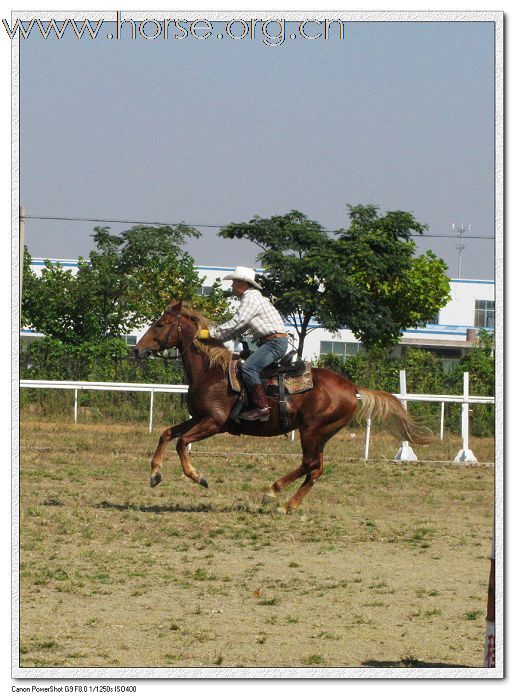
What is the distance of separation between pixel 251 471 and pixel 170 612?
7.37m

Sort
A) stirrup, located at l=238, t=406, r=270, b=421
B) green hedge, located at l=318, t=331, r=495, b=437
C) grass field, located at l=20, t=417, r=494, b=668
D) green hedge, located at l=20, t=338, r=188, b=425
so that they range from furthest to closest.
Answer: green hedge, located at l=318, t=331, r=495, b=437 < green hedge, located at l=20, t=338, r=188, b=425 < stirrup, located at l=238, t=406, r=270, b=421 < grass field, located at l=20, t=417, r=494, b=668

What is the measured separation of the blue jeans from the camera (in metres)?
10.2

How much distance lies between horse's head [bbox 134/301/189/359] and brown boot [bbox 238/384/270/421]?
2.69ft

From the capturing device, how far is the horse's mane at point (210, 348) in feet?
34.0

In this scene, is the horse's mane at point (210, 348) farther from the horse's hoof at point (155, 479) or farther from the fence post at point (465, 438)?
the fence post at point (465, 438)

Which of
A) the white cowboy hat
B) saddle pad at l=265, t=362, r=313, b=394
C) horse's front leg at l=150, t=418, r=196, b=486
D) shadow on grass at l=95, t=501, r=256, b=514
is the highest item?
the white cowboy hat

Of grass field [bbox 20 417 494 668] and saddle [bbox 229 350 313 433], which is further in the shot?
saddle [bbox 229 350 313 433]

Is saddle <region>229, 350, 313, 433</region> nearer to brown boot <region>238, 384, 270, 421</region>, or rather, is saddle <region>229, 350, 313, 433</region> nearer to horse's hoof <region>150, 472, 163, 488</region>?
brown boot <region>238, 384, 270, 421</region>

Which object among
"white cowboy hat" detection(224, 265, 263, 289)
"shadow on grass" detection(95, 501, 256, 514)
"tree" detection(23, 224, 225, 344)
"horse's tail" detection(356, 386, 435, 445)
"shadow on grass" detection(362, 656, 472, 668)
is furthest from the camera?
"tree" detection(23, 224, 225, 344)

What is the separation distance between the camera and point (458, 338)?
4519 centimetres

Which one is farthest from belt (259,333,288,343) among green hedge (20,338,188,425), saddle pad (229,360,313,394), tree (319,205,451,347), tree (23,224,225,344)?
tree (319,205,451,347)

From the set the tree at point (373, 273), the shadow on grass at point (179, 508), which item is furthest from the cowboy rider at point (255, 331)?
the tree at point (373, 273)

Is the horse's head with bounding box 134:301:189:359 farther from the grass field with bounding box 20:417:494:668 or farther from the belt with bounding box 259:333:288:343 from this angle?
the grass field with bounding box 20:417:494:668

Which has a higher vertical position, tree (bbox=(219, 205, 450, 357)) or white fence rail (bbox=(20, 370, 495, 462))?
tree (bbox=(219, 205, 450, 357))
